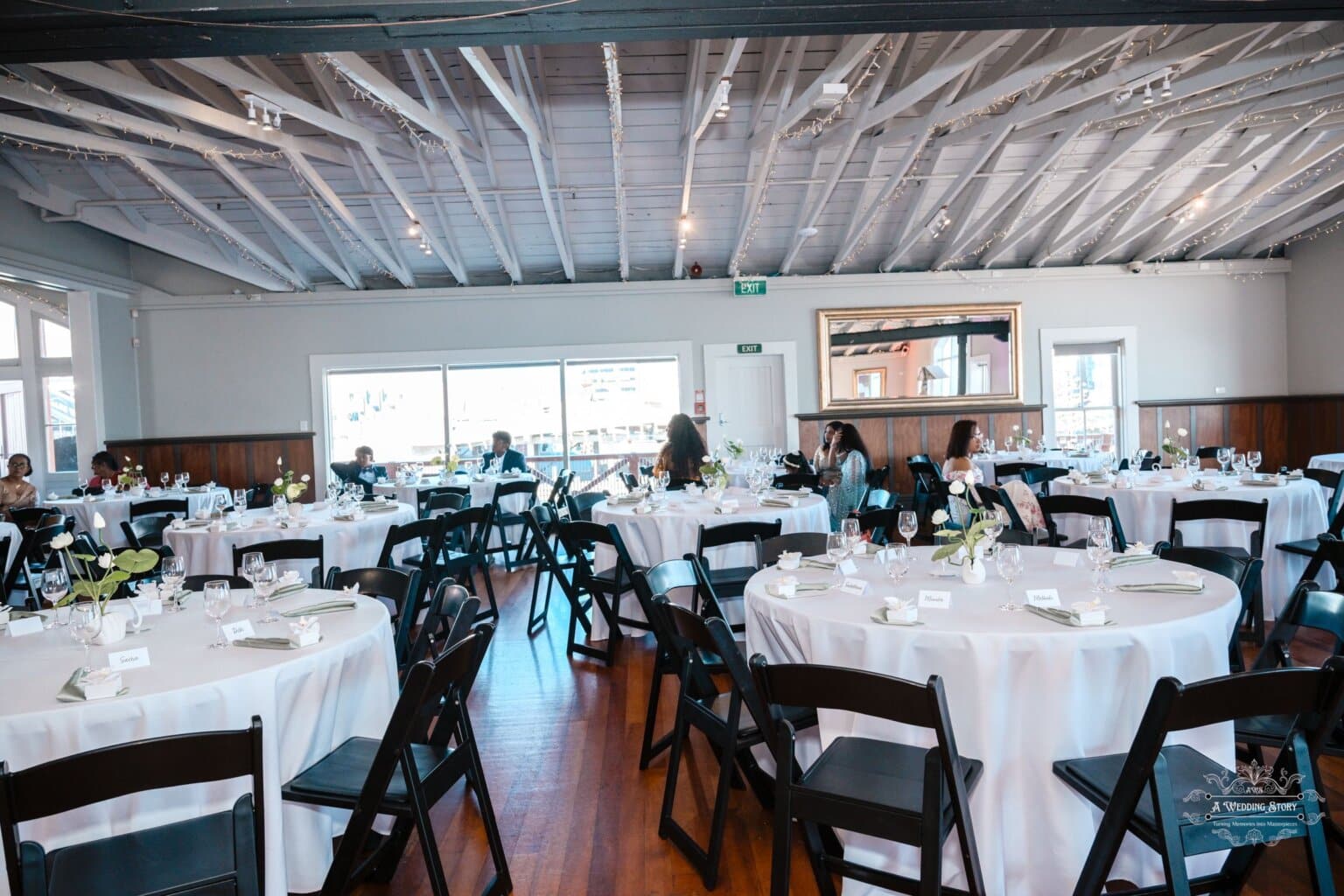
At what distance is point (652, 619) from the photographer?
10.00ft

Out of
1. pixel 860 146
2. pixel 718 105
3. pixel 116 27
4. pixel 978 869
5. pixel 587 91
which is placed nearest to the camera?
pixel 978 869

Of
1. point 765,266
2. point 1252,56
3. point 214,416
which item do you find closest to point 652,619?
point 1252,56

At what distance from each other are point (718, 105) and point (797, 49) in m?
0.94

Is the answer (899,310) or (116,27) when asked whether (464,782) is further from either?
(899,310)

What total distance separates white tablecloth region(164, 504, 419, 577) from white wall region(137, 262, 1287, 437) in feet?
19.3

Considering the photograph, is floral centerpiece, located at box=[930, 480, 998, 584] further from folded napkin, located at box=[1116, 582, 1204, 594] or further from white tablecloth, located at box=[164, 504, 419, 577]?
white tablecloth, located at box=[164, 504, 419, 577]

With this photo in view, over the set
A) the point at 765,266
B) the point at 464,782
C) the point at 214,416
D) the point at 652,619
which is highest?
the point at 765,266

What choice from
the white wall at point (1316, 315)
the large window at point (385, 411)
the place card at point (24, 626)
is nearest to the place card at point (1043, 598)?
the place card at point (24, 626)

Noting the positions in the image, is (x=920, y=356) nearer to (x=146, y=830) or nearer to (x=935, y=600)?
(x=935, y=600)

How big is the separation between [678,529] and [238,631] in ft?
9.55

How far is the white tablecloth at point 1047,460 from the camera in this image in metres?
8.51

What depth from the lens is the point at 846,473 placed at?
7.09 meters

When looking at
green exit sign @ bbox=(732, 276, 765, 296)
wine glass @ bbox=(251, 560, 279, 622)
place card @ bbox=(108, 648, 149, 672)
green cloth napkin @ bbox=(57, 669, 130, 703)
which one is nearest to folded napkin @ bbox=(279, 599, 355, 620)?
wine glass @ bbox=(251, 560, 279, 622)

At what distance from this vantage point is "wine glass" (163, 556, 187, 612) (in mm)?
2900
